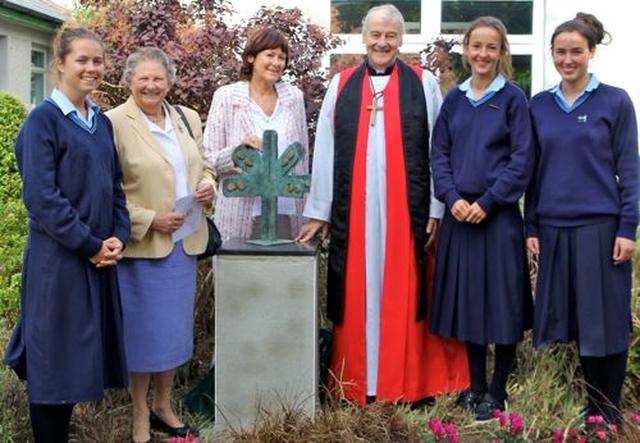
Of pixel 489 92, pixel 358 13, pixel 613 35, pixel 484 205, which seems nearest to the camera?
pixel 484 205

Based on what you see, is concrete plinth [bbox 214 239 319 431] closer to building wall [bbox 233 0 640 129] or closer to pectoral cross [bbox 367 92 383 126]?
pectoral cross [bbox 367 92 383 126]

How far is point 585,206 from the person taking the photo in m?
3.99

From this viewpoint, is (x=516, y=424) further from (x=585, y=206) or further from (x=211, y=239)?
(x=211, y=239)

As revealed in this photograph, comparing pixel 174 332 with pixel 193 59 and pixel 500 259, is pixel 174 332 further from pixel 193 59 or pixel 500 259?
pixel 193 59

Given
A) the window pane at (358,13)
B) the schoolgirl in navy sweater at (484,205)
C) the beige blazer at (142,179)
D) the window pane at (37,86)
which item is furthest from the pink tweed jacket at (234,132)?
the window pane at (37,86)

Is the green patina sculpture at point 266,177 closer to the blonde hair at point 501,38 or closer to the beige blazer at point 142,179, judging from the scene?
the beige blazer at point 142,179

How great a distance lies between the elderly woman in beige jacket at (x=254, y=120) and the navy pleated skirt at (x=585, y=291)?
4.14 feet

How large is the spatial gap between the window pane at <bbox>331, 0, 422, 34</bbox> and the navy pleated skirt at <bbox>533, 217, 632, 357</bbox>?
264 inches

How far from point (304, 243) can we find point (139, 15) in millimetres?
2361

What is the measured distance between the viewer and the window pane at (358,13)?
10508 millimetres

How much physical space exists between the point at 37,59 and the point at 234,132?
1155 centimetres

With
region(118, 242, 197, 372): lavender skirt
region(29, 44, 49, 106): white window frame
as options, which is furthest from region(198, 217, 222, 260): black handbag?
region(29, 44, 49, 106): white window frame

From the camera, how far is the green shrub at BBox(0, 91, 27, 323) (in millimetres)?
5490

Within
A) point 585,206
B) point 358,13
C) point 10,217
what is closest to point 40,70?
point 358,13
